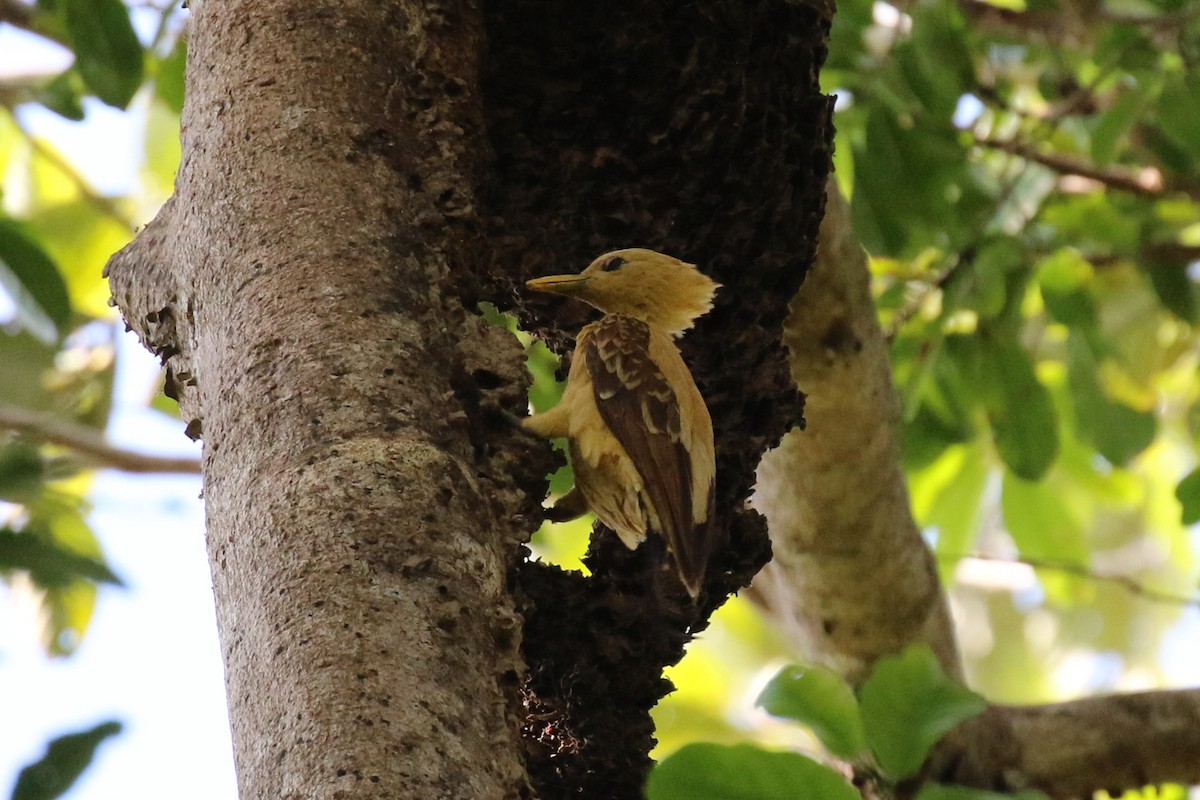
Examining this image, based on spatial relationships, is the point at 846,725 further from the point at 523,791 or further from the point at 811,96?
the point at 811,96

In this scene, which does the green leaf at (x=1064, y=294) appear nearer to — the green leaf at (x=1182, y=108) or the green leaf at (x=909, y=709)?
the green leaf at (x=1182, y=108)

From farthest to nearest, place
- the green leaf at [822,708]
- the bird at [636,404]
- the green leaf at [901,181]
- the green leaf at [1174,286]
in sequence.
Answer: the green leaf at [1174,286]
the green leaf at [901,181]
the bird at [636,404]
the green leaf at [822,708]

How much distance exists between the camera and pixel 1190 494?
3.54 m

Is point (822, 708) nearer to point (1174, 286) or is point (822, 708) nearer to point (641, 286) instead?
point (641, 286)

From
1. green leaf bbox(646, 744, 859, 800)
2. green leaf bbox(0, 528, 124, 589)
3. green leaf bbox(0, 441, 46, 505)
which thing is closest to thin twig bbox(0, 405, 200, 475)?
green leaf bbox(0, 441, 46, 505)

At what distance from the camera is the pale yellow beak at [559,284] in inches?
126

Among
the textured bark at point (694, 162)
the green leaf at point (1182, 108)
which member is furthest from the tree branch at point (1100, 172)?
the textured bark at point (694, 162)

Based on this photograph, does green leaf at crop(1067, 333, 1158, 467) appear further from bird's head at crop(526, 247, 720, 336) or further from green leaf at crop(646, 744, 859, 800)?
green leaf at crop(646, 744, 859, 800)

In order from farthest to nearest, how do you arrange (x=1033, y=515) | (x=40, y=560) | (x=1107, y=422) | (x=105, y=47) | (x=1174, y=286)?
(x=1174, y=286), (x=1033, y=515), (x=1107, y=422), (x=105, y=47), (x=40, y=560)

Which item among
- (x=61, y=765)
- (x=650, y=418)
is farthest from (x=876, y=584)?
(x=61, y=765)

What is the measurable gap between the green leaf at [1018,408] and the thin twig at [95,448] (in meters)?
3.41

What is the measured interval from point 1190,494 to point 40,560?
9.73ft

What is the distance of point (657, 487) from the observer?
302cm

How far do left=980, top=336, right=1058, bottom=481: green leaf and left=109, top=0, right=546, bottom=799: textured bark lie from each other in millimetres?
2410
